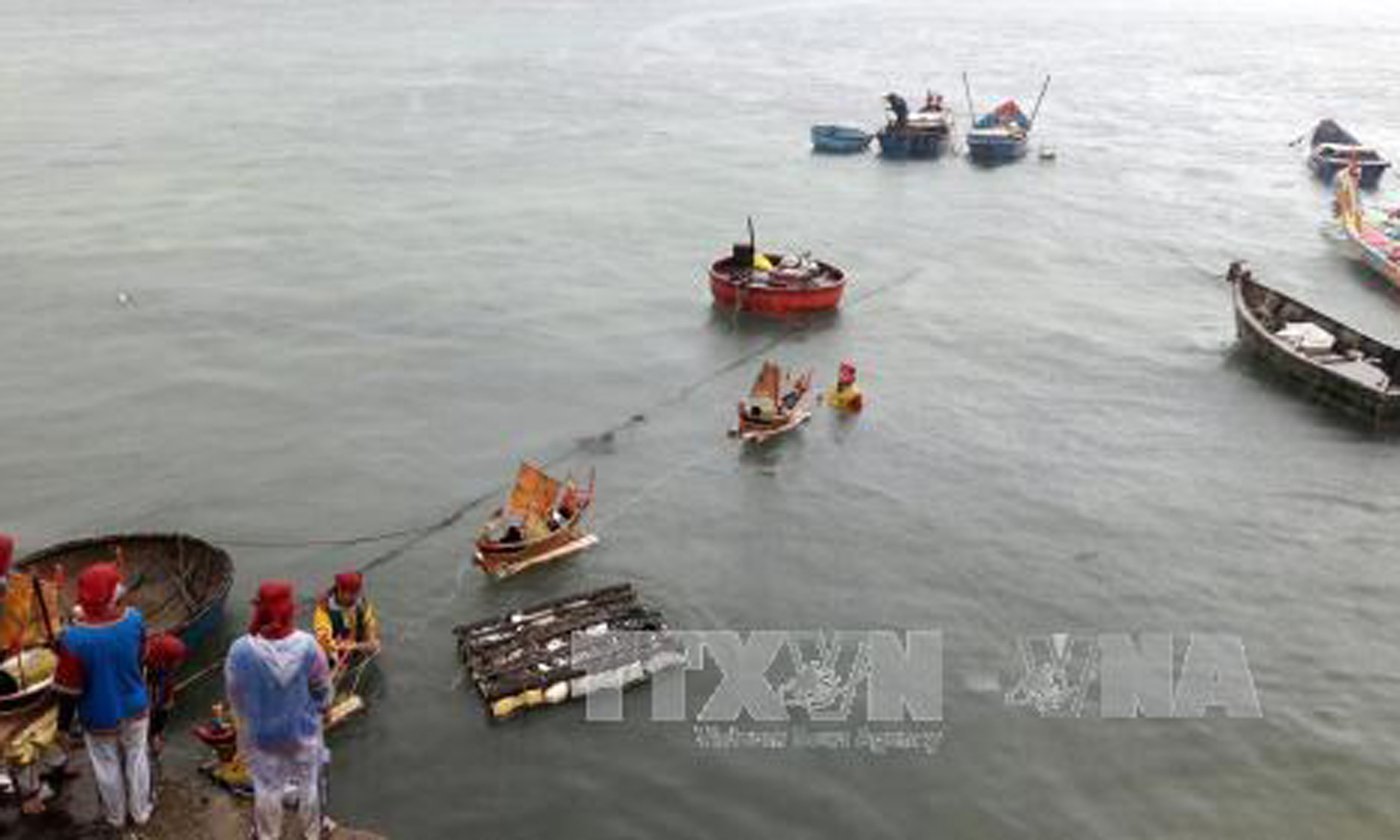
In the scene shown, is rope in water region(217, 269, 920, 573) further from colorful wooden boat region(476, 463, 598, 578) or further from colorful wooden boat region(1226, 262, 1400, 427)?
colorful wooden boat region(1226, 262, 1400, 427)

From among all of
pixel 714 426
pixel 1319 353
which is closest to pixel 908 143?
pixel 1319 353

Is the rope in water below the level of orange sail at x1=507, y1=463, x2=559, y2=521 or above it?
below

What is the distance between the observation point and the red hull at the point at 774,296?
1431 inches

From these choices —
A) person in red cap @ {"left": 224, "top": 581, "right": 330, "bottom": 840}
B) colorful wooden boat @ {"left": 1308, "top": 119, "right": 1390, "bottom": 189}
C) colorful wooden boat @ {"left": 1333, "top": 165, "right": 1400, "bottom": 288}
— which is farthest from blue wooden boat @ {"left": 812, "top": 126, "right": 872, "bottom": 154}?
person in red cap @ {"left": 224, "top": 581, "right": 330, "bottom": 840}

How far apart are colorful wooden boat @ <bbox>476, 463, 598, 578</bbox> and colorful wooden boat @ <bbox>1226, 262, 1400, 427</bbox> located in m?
20.9

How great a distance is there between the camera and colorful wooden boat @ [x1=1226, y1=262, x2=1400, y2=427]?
96.9ft

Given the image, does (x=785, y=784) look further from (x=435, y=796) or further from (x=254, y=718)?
(x=254, y=718)

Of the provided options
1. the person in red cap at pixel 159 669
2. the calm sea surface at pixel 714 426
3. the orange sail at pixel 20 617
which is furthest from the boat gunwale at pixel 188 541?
the person in red cap at pixel 159 669

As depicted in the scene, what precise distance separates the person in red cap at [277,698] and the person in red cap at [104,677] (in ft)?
3.45

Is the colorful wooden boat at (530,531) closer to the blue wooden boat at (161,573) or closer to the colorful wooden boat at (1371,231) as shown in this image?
the blue wooden boat at (161,573)

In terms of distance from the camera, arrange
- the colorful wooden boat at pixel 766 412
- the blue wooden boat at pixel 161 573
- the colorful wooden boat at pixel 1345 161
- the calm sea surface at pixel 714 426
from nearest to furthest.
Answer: the calm sea surface at pixel 714 426 → the blue wooden boat at pixel 161 573 → the colorful wooden boat at pixel 766 412 → the colorful wooden boat at pixel 1345 161

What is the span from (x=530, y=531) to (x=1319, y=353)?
79.4 feet

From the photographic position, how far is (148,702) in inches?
416

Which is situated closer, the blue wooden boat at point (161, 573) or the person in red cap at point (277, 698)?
the person in red cap at point (277, 698)
